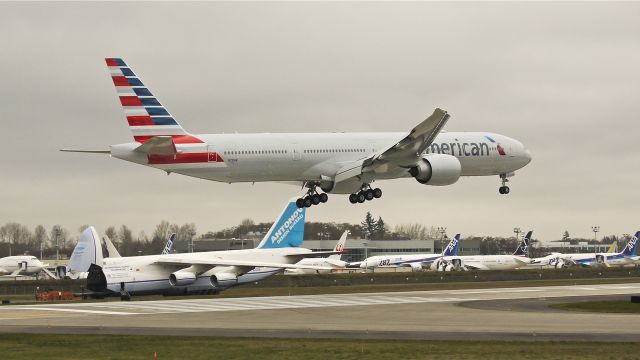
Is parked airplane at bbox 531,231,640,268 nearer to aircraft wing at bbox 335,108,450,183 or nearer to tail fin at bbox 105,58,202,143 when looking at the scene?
aircraft wing at bbox 335,108,450,183

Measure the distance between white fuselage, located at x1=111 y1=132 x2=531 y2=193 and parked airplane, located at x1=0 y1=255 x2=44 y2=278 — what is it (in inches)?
3591

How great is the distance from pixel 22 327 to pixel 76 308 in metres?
15.1

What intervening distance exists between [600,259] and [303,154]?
118m

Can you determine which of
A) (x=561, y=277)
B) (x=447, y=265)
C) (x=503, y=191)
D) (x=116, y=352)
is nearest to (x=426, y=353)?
(x=116, y=352)

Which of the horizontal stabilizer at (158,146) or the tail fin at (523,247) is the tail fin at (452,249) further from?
the horizontal stabilizer at (158,146)

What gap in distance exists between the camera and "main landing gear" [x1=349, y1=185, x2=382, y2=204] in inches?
2695

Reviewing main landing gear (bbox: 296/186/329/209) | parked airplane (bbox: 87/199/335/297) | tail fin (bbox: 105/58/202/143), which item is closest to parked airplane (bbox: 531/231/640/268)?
parked airplane (bbox: 87/199/335/297)

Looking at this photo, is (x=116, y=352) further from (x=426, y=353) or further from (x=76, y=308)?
(x=76, y=308)

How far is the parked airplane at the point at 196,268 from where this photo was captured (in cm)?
7856

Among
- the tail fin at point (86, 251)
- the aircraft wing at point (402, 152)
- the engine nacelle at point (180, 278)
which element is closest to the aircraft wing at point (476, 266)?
the tail fin at point (86, 251)

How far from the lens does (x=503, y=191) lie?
240 feet

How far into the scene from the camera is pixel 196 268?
83.4 m

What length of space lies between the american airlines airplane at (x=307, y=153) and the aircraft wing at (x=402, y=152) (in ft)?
0.21

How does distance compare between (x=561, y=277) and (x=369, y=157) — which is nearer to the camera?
(x=369, y=157)
